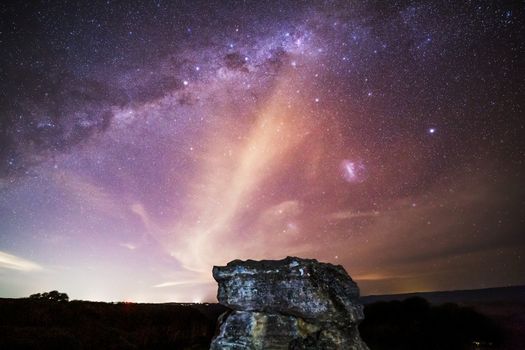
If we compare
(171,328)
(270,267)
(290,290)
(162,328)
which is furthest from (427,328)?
(162,328)

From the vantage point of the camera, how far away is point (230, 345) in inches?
403

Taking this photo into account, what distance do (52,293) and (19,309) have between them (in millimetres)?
21468

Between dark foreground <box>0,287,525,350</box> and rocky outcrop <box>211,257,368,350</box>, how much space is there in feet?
20.3

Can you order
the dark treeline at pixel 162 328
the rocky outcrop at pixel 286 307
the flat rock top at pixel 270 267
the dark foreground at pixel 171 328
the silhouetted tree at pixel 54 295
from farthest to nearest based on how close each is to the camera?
the silhouetted tree at pixel 54 295, the dark foreground at pixel 171 328, the dark treeline at pixel 162 328, the flat rock top at pixel 270 267, the rocky outcrop at pixel 286 307

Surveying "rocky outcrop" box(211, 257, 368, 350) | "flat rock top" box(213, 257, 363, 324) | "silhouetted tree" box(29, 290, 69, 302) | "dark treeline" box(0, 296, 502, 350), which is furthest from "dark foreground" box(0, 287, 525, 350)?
"silhouetted tree" box(29, 290, 69, 302)

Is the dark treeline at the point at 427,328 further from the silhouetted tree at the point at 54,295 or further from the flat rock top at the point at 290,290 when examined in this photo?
the silhouetted tree at the point at 54,295

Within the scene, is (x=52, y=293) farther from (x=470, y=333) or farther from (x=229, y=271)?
(x=470, y=333)

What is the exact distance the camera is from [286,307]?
1075cm

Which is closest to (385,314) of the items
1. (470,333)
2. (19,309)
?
(470,333)

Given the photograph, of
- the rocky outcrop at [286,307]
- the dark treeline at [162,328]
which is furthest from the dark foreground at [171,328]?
the rocky outcrop at [286,307]

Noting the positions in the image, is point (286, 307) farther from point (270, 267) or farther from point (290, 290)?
point (270, 267)

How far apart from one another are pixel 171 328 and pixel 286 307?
472 inches

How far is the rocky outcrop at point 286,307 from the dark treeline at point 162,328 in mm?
5817

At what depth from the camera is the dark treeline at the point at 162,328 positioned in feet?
49.4
